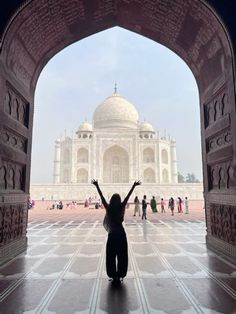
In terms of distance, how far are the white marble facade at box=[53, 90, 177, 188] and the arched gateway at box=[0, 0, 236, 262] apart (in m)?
30.7

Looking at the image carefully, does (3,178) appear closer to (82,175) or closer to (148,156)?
(82,175)

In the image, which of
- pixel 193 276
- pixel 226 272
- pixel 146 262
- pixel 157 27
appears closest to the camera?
pixel 193 276

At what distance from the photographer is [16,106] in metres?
→ 5.25

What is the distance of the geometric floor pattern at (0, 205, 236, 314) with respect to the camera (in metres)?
2.62

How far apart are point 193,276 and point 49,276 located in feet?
6.38

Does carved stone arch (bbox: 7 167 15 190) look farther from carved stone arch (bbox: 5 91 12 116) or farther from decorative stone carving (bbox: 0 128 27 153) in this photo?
carved stone arch (bbox: 5 91 12 116)

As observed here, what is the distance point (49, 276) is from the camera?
3.63m

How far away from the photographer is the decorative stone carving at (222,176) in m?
4.69

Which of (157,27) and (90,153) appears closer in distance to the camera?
(157,27)

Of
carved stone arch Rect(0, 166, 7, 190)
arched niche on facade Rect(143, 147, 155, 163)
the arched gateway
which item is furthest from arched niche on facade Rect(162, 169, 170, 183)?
carved stone arch Rect(0, 166, 7, 190)

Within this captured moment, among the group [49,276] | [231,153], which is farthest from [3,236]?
[231,153]

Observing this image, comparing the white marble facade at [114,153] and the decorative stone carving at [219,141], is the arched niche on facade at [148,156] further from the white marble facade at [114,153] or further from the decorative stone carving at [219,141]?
the decorative stone carving at [219,141]

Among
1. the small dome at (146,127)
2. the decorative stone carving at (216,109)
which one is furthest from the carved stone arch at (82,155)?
the decorative stone carving at (216,109)

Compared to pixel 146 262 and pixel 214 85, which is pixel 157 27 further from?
pixel 146 262
